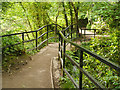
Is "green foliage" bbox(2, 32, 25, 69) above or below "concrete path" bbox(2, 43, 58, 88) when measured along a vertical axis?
above

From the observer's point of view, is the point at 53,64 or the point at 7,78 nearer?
the point at 7,78

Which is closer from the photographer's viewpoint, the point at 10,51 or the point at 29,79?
the point at 29,79

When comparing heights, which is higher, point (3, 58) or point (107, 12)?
point (107, 12)

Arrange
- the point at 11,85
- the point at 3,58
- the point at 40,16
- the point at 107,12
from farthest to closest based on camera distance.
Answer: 1. the point at 40,16
2. the point at 107,12
3. the point at 3,58
4. the point at 11,85

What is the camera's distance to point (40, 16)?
12719 mm

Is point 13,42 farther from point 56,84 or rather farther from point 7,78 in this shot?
point 56,84

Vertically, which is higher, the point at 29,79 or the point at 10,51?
the point at 10,51

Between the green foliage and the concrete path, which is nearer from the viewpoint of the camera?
the concrete path

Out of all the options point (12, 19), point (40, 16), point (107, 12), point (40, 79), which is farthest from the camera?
point (40, 16)

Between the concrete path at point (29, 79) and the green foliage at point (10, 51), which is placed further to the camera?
the green foliage at point (10, 51)

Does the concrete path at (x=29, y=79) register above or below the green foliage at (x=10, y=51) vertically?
below

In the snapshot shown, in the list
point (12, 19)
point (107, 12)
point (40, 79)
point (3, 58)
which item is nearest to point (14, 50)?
point (3, 58)

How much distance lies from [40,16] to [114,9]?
7.74 meters

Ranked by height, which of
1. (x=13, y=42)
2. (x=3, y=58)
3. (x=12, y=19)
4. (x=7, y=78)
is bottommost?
(x=7, y=78)
